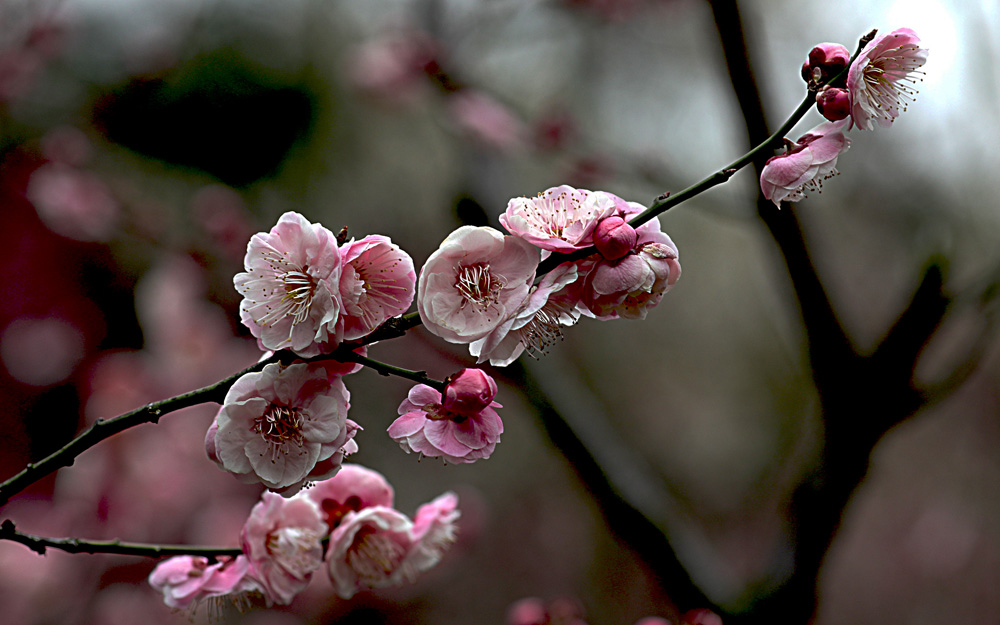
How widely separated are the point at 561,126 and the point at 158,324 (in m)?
1.37

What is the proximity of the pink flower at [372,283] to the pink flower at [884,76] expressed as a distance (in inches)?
11.1

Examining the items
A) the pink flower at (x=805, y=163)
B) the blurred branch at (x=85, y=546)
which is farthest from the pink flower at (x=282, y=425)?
the pink flower at (x=805, y=163)

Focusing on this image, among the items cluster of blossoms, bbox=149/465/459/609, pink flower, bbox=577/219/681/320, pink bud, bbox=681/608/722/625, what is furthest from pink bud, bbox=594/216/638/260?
pink bud, bbox=681/608/722/625

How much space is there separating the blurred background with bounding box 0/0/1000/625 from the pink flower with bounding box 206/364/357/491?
85cm

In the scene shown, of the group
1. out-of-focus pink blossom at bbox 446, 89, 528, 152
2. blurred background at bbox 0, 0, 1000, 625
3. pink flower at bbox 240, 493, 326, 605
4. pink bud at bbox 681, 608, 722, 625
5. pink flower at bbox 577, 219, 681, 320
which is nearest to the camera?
pink flower at bbox 577, 219, 681, 320

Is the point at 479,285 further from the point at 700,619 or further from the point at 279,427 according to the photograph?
the point at 700,619

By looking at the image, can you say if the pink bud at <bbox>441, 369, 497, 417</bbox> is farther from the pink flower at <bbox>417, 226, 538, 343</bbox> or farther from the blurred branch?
the blurred branch

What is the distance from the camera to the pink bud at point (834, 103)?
14.5 inches

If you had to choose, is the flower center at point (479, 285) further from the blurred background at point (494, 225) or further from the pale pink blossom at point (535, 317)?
the blurred background at point (494, 225)

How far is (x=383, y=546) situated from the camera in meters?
0.53

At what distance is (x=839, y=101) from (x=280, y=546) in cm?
50

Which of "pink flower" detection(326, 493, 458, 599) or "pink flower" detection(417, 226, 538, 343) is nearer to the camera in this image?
"pink flower" detection(417, 226, 538, 343)

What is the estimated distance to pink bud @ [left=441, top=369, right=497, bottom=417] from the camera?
382 millimetres

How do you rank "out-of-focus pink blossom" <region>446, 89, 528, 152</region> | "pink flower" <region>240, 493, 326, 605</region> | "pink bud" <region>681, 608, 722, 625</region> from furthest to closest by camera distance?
"out-of-focus pink blossom" <region>446, 89, 528, 152</region> → "pink bud" <region>681, 608, 722, 625</region> → "pink flower" <region>240, 493, 326, 605</region>
